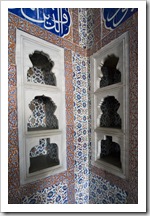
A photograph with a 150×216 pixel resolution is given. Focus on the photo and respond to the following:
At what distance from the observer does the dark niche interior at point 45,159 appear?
0.68m

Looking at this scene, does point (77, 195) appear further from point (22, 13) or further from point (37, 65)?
point (22, 13)

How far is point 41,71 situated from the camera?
0.81 meters

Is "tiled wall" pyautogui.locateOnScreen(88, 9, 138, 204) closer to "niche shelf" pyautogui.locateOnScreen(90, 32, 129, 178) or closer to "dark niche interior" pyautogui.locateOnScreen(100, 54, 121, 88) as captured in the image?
"niche shelf" pyautogui.locateOnScreen(90, 32, 129, 178)

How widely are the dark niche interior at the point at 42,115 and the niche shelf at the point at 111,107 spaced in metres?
0.29

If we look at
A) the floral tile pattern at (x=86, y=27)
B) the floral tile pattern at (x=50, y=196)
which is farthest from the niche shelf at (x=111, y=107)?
the floral tile pattern at (x=50, y=196)

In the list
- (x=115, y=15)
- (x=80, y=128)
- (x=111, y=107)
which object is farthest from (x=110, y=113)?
(x=115, y=15)

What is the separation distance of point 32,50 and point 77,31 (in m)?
0.41

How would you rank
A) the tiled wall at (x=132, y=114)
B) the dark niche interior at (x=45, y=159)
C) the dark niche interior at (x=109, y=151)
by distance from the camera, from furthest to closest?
1. the dark niche interior at (x=109, y=151)
2. the dark niche interior at (x=45, y=159)
3. the tiled wall at (x=132, y=114)

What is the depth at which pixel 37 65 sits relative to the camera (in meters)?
0.79

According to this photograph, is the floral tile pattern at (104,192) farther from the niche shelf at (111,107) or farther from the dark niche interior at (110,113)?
the dark niche interior at (110,113)

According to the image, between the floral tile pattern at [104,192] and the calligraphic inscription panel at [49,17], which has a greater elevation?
the calligraphic inscription panel at [49,17]

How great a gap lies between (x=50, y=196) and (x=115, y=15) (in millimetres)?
1149

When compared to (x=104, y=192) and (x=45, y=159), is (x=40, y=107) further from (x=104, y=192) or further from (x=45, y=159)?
(x=104, y=192)

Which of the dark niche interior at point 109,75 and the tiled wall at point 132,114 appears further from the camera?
the dark niche interior at point 109,75
